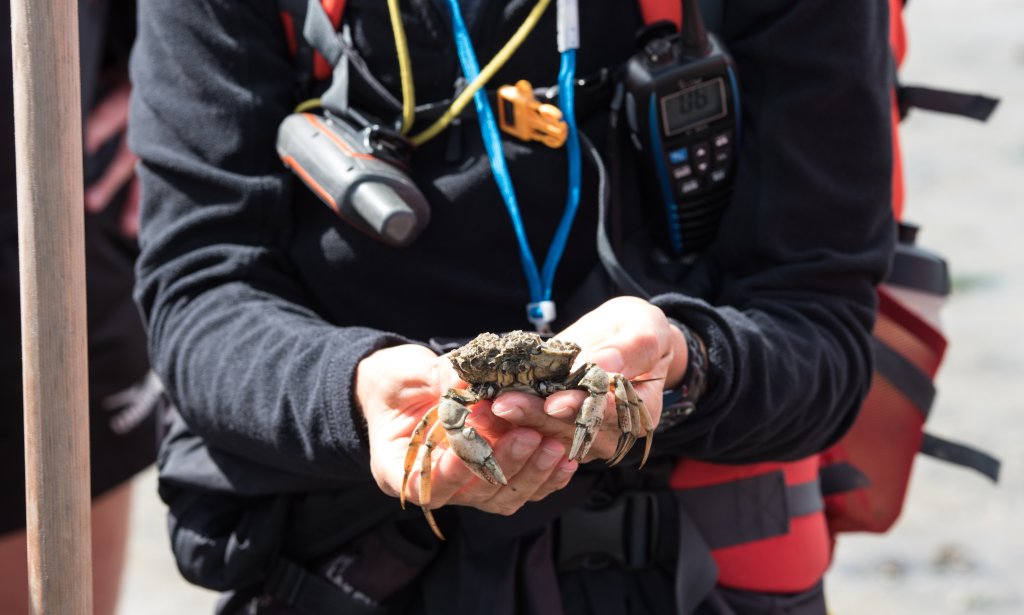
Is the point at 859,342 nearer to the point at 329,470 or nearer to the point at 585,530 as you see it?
the point at 585,530

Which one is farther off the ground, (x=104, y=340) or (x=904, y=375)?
(x=904, y=375)

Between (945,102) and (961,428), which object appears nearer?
(945,102)

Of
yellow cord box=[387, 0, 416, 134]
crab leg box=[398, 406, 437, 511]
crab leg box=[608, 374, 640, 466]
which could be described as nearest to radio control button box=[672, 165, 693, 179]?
yellow cord box=[387, 0, 416, 134]

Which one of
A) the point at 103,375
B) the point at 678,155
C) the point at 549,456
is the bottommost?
the point at 103,375

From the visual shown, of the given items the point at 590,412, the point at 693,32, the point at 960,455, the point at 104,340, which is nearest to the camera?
the point at 590,412

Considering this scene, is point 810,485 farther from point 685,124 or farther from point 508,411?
point 508,411

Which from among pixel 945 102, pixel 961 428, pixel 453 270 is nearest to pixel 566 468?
pixel 453 270

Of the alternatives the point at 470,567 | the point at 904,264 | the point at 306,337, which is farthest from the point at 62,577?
the point at 904,264

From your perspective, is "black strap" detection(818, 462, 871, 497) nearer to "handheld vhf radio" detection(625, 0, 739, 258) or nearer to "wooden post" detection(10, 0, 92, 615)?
"handheld vhf radio" detection(625, 0, 739, 258)
